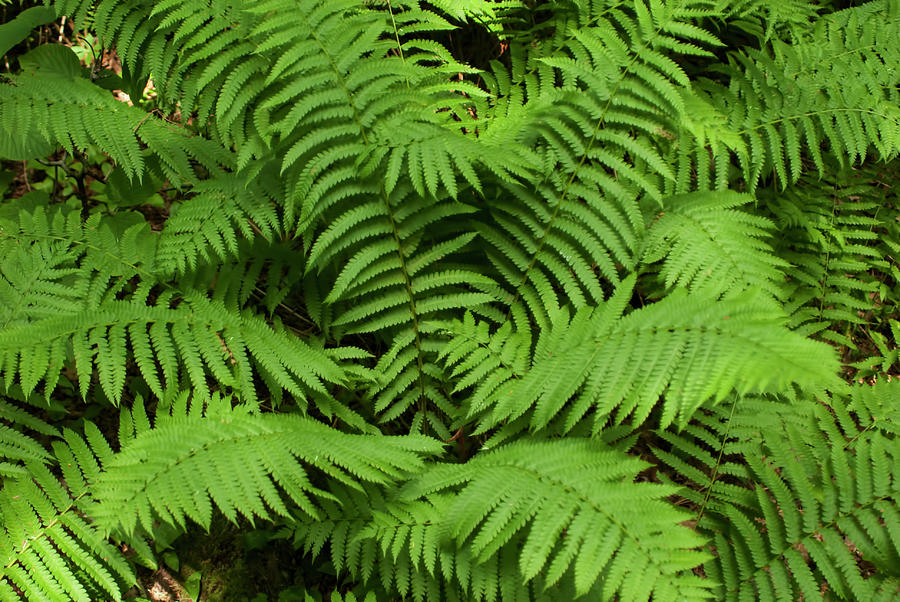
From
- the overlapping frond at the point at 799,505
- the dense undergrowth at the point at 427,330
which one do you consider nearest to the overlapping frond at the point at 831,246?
the dense undergrowth at the point at 427,330

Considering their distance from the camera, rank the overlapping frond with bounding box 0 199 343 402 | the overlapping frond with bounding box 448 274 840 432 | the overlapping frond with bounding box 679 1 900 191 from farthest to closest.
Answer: the overlapping frond with bounding box 679 1 900 191 → the overlapping frond with bounding box 0 199 343 402 → the overlapping frond with bounding box 448 274 840 432

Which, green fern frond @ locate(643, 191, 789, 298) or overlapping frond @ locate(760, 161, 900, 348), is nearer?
green fern frond @ locate(643, 191, 789, 298)

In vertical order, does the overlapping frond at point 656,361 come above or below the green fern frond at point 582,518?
above

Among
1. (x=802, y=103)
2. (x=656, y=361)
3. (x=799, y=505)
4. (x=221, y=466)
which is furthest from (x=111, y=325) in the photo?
(x=802, y=103)

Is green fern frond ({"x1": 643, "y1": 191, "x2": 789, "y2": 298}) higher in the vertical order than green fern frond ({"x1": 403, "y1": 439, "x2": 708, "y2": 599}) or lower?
higher

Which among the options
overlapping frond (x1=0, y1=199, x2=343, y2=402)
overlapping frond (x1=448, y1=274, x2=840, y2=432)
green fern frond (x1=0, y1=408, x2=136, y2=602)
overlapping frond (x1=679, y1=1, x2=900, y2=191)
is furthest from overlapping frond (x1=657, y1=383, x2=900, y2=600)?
green fern frond (x1=0, y1=408, x2=136, y2=602)

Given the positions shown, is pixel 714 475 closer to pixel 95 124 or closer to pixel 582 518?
pixel 582 518

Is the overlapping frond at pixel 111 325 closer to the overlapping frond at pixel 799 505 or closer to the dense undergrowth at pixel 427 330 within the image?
the dense undergrowth at pixel 427 330

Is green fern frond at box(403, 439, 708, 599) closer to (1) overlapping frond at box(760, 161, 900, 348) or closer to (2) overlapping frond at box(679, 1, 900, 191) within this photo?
(2) overlapping frond at box(679, 1, 900, 191)
